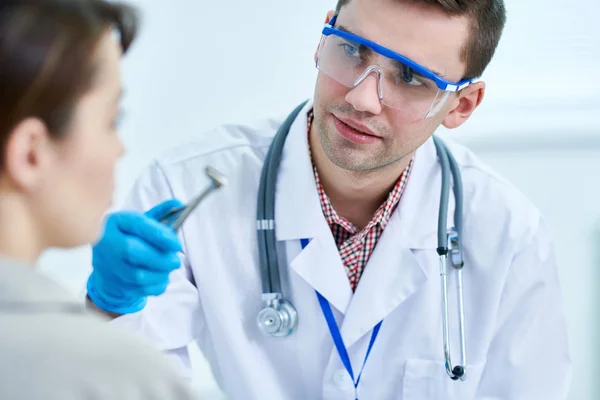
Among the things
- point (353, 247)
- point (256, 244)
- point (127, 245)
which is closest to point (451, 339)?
point (353, 247)

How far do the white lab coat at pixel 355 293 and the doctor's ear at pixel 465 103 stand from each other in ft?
0.33

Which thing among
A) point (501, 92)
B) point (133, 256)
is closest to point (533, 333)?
point (501, 92)

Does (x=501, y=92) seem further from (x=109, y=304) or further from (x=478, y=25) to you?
(x=109, y=304)

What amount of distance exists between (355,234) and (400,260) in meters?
0.11

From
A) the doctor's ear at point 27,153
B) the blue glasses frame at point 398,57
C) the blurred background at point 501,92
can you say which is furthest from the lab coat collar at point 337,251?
the doctor's ear at point 27,153

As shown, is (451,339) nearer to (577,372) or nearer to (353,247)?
(353,247)

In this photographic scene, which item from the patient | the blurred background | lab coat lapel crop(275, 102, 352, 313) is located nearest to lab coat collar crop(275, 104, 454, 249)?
lab coat lapel crop(275, 102, 352, 313)

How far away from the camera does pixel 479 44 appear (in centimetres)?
144

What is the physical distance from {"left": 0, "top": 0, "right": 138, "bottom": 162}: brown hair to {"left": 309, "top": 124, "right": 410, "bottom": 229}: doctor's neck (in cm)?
82

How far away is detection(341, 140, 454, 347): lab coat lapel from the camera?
1.44 metres

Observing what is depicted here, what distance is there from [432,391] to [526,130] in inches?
31.9

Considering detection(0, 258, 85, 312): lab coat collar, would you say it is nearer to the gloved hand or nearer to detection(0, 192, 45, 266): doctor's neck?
detection(0, 192, 45, 266): doctor's neck

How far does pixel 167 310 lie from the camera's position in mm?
1438

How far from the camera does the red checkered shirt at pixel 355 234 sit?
152 centimetres
